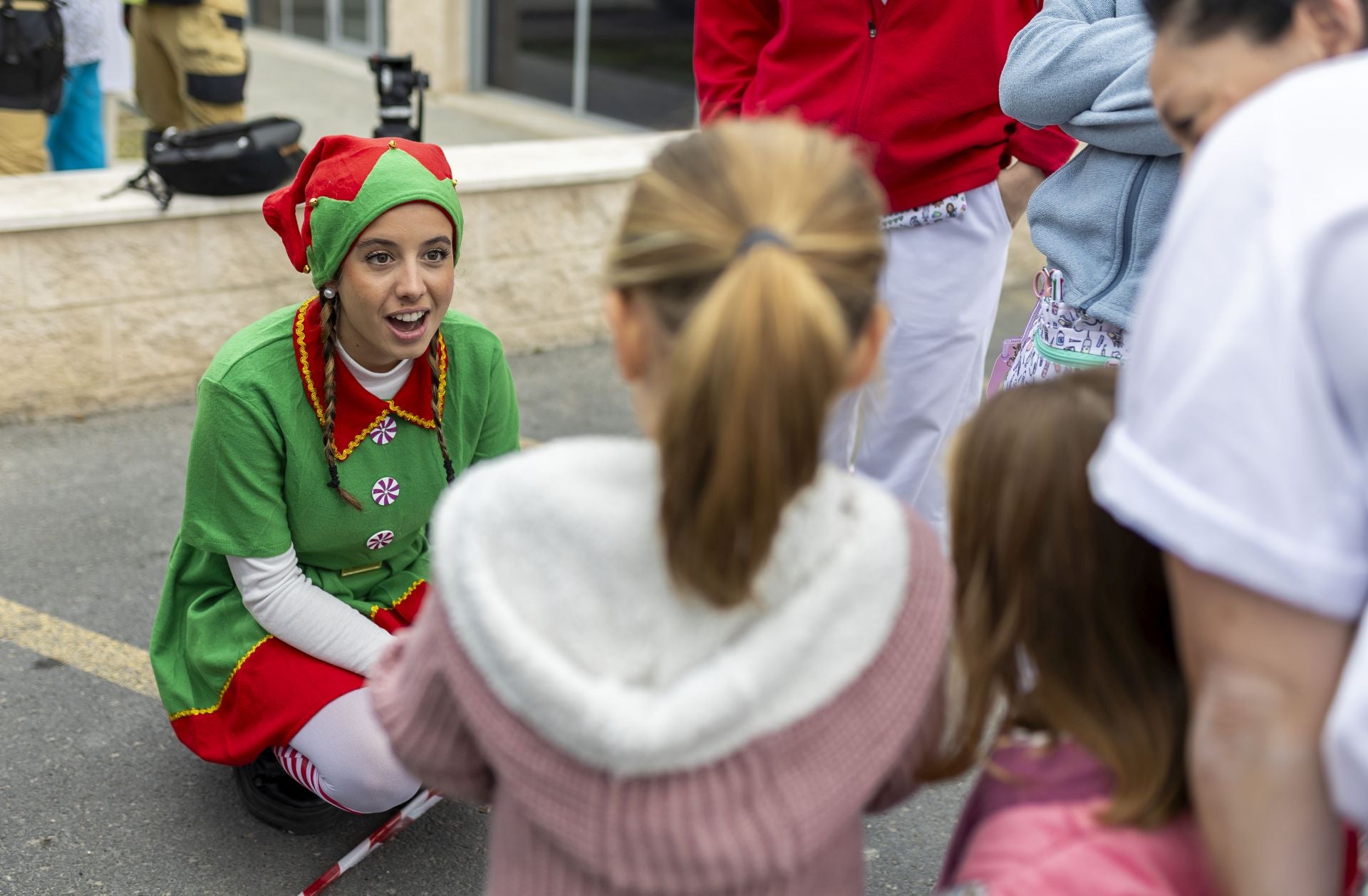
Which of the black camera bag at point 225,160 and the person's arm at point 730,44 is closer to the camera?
the person's arm at point 730,44

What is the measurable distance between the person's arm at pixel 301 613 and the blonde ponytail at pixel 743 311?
151cm

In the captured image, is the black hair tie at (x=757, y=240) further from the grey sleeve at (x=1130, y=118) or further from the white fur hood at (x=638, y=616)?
the grey sleeve at (x=1130, y=118)

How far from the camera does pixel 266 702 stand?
252 cm

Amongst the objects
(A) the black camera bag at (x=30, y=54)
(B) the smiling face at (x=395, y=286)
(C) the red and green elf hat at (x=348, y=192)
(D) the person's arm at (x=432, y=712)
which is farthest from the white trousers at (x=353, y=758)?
(A) the black camera bag at (x=30, y=54)

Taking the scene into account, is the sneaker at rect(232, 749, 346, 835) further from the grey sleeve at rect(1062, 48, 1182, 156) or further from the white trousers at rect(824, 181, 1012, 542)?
the grey sleeve at rect(1062, 48, 1182, 156)

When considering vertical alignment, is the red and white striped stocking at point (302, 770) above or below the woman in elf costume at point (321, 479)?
below

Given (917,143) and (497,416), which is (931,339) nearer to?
(917,143)

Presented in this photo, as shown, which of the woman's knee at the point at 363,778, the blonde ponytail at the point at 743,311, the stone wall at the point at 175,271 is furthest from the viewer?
the stone wall at the point at 175,271

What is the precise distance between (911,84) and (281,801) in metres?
1.94

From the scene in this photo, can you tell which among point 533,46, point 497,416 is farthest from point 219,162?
point 533,46

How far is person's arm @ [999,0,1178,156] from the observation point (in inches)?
92.4

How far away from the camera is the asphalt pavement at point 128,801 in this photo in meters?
2.53

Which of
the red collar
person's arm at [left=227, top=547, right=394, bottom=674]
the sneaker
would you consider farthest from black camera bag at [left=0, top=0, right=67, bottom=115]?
the sneaker

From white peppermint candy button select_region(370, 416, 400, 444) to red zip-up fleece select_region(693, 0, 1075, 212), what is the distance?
1.08 meters
